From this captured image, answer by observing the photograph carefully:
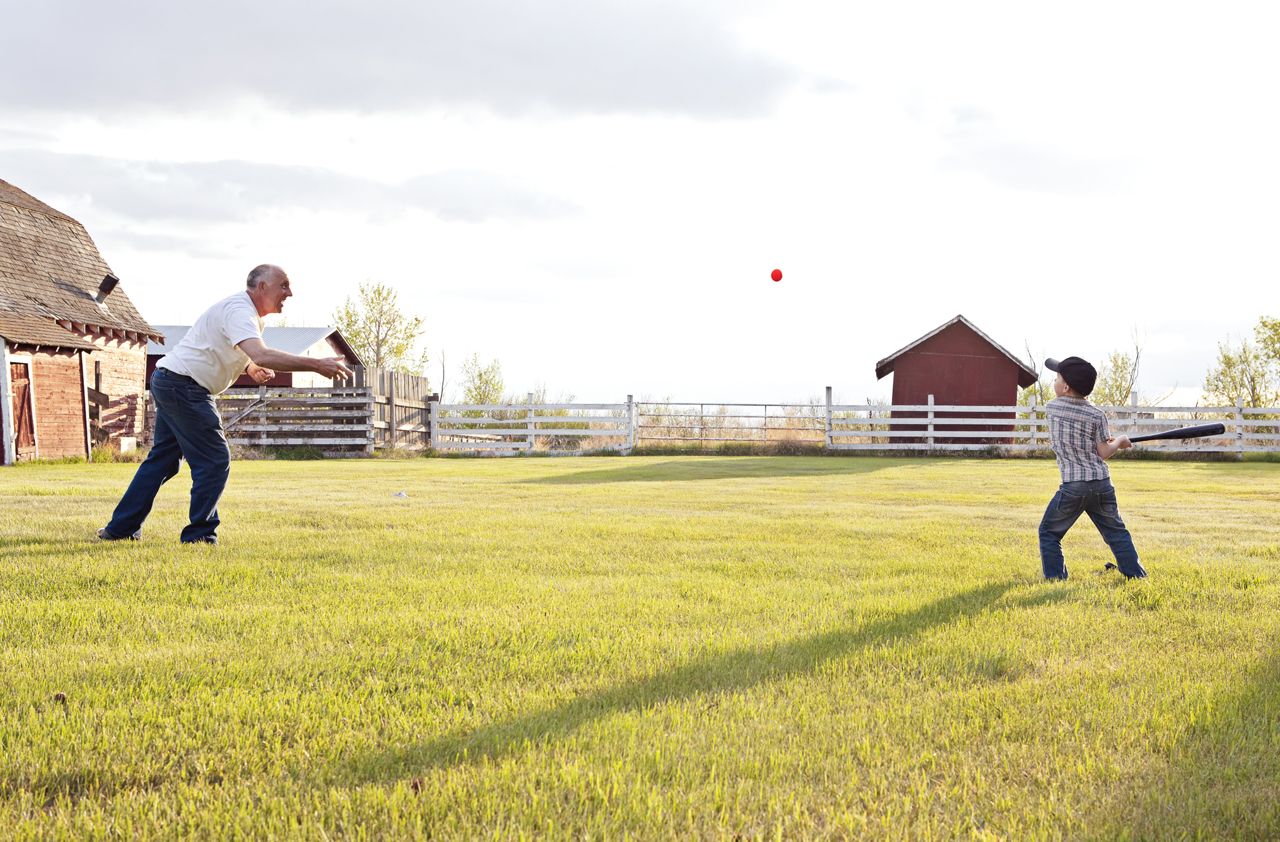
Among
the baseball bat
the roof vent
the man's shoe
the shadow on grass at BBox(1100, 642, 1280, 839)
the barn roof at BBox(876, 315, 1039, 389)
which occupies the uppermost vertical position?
the roof vent

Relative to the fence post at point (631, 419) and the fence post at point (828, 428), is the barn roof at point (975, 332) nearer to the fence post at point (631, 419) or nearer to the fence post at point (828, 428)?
the fence post at point (828, 428)

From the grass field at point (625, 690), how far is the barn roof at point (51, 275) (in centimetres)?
2053

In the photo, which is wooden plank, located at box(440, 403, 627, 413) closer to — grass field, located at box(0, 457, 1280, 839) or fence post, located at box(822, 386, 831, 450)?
fence post, located at box(822, 386, 831, 450)

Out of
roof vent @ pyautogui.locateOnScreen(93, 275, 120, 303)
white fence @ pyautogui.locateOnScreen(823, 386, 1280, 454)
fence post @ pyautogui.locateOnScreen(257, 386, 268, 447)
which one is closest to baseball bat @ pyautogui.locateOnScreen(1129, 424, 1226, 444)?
white fence @ pyautogui.locateOnScreen(823, 386, 1280, 454)

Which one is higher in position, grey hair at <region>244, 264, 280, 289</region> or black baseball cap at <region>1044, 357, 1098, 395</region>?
grey hair at <region>244, 264, 280, 289</region>

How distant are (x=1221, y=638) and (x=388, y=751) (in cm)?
362

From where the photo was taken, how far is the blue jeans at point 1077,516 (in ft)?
19.9

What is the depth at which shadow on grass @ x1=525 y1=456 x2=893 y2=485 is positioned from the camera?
17047 millimetres

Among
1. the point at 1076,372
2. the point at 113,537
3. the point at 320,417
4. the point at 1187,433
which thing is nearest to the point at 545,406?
the point at 320,417

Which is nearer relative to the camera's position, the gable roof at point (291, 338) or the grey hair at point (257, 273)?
the grey hair at point (257, 273)

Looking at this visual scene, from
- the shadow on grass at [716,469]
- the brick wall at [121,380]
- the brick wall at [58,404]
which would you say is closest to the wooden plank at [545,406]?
the shadow on grass at [716,469]

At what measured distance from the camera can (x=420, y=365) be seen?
168 ft

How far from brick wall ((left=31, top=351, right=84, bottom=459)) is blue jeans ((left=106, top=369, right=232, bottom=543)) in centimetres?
1889

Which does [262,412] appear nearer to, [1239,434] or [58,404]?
[58,404]
